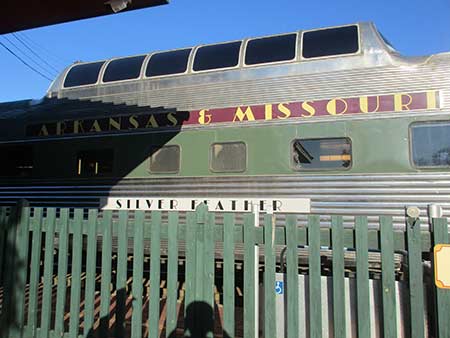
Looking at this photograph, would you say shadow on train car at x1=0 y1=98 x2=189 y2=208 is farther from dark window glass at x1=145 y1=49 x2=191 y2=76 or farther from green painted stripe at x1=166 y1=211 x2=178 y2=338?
green painted stripe at x1=166 y1=211 x2=178 y2=338

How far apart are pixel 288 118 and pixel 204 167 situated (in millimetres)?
1475

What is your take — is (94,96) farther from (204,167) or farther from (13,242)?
(13,242)

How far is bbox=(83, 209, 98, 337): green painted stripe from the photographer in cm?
362

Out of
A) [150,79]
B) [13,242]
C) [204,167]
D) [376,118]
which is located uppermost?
[150,79]

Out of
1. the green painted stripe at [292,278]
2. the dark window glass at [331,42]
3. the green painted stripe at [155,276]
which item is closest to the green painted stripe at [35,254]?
the green painted stripe at [155,276]

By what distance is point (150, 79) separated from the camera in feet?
23.8

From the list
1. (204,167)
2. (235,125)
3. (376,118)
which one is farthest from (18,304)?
(376,118)

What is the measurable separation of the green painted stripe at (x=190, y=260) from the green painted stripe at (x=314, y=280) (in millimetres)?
935

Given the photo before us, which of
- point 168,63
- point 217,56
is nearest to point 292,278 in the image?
point 217,56

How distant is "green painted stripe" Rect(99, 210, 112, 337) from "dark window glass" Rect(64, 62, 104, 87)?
482 centimetres

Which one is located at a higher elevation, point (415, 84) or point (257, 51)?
point (257, 51)

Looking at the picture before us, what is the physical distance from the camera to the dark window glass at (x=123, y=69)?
750 centimetres

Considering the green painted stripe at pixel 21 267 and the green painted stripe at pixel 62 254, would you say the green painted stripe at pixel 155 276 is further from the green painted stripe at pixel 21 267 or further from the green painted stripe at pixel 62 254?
the green painted stripe at pixel 21 267

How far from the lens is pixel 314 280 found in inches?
121
